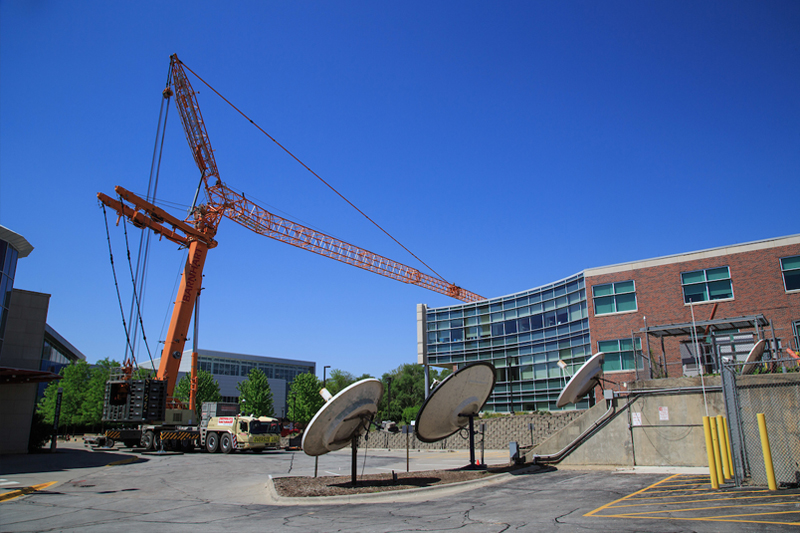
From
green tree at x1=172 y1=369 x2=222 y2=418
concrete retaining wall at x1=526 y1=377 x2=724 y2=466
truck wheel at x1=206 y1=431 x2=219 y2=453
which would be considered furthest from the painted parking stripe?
green tree at x1=172 y1=369 x2=222 y2=418

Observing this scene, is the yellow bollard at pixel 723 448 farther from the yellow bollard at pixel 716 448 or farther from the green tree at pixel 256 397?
the green tree at pixel 256 397

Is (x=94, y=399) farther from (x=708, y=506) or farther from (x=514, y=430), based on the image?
(x=708, y=506)

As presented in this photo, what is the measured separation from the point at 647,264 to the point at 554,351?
960 centimetres

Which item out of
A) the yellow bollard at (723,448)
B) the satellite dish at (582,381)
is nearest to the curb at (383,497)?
the yellow bollard at (723,448)

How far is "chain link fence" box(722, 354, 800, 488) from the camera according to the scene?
40.2 ft

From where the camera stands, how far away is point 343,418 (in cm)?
1336

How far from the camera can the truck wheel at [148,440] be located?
3278 cm

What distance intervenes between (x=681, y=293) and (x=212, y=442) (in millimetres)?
29621

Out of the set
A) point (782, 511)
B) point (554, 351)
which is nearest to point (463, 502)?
point (782, 511)

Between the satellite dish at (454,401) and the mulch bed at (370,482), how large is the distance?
1261mm

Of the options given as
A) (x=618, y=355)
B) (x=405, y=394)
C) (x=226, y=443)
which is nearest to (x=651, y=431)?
(x=618, y=355)

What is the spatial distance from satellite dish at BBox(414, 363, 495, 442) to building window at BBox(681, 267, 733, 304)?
19.5 m

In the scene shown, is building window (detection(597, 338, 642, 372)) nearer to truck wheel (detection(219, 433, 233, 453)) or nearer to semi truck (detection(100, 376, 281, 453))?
semi truck (detection(100, 376, 281, 453))

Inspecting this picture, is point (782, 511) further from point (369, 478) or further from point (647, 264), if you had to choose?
point (647, 264)
